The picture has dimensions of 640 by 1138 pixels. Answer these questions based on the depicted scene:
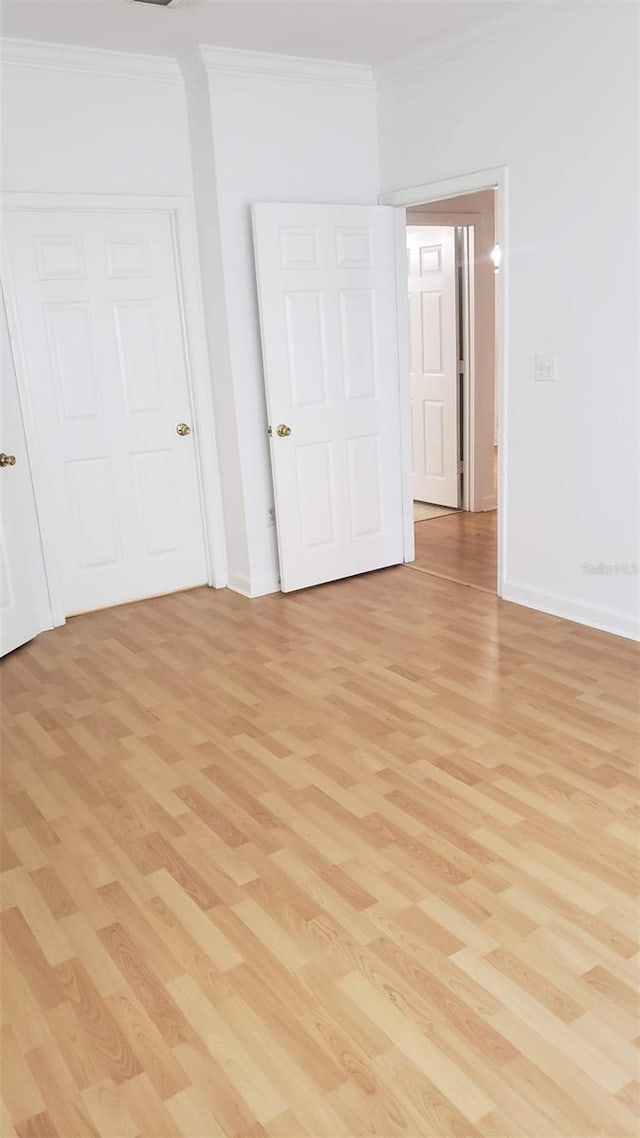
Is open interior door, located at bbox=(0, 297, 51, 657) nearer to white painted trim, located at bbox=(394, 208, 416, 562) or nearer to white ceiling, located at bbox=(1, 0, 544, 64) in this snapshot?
white ceiling, located at bbox=(1, 0, 544, 64)

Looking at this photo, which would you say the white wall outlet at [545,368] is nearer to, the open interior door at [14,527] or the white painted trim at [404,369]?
the white painted trim at [404,369]

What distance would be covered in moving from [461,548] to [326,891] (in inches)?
Result: 137

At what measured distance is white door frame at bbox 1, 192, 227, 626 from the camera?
4137 mm

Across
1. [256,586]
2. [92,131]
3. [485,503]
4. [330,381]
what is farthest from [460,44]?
[485,503]

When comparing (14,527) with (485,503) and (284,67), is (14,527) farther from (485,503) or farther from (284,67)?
(485,503)

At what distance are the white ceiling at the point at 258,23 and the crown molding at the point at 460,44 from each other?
0.5 inches

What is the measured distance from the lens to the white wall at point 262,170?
167 inches

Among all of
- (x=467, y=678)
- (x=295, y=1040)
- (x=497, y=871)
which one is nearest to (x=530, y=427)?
(x=467, y=678)

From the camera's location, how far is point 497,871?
92.1 inches

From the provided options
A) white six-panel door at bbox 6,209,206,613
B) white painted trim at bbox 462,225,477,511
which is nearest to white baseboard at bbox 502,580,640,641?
white six-panel door at bbox 6,209,206,613

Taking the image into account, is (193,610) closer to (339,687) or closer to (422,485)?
(339,687)

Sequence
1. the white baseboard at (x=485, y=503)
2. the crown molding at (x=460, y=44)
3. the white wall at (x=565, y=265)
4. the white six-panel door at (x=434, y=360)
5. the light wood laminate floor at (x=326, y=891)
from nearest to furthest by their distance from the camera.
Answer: the light wood laminate floor at (x=326, y=891), the white wall at (x=565, y=265), the crown molding at (x=460, y=44), the white six-panel door at (x=434, y=360), the white baseboard at (x=485, y=503)

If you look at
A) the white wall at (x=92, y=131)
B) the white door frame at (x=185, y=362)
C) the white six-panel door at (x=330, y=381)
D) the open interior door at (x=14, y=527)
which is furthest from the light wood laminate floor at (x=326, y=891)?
the white wall at (x=92, y=131)

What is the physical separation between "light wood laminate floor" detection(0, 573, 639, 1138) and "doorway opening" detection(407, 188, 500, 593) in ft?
7.36
